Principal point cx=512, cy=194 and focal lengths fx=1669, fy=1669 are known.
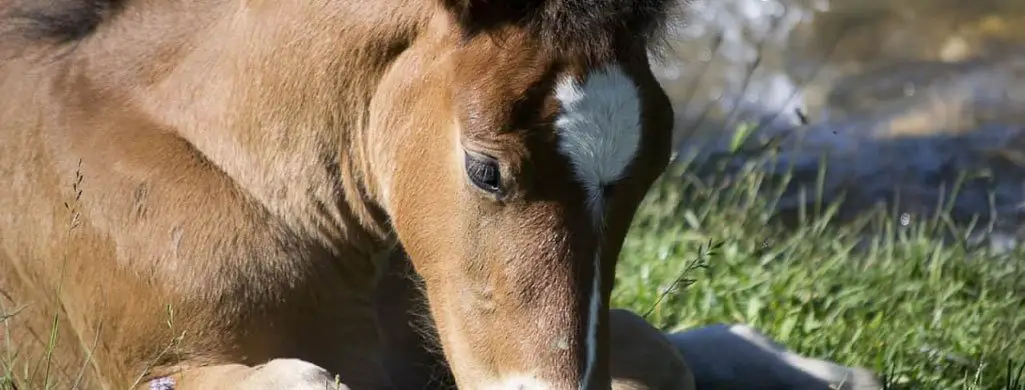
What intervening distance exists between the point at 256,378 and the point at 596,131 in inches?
37.5

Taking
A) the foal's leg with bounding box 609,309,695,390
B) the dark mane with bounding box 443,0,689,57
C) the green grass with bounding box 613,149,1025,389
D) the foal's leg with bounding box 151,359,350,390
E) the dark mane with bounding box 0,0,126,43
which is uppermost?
the dark mane with bounding box 443,0,689,57

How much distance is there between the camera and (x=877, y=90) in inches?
422

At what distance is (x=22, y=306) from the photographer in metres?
3.95

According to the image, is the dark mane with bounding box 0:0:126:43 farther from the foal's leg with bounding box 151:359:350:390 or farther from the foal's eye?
the foal's eye

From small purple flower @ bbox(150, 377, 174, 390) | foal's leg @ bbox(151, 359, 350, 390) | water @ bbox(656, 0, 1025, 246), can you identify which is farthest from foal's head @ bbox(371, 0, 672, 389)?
water @ bbox(656, 0, 1025, 246)

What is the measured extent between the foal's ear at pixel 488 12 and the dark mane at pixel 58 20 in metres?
1.19

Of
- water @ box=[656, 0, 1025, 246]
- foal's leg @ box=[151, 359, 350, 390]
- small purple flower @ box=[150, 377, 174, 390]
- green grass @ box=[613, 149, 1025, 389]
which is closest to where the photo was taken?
foal's leg @ box=[151, 359, 350, 390]

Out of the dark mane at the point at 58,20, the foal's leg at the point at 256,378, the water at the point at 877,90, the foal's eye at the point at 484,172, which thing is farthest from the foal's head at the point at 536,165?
the water at the point at 877,90

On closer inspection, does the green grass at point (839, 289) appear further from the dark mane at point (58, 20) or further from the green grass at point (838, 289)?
the dark mane at point (58, 20)

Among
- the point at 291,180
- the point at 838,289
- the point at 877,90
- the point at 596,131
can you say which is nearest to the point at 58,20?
the point at 291,180

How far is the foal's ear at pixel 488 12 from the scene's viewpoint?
3404 millimetres

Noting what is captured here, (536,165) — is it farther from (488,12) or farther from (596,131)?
(488,12)

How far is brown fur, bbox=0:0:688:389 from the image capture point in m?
3.37

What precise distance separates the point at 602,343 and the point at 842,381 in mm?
1229
